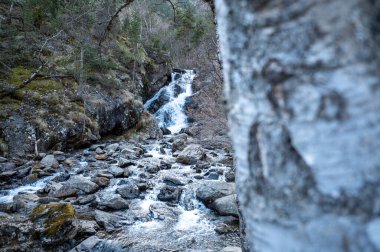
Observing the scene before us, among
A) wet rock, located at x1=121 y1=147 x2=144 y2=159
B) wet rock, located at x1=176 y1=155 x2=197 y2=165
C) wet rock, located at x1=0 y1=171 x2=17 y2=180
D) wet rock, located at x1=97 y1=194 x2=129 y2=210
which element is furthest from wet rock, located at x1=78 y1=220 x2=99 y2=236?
wet rock, located at x1=121 y1=147 x2=144 y2=159

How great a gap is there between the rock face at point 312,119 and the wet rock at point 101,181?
7.46 meters

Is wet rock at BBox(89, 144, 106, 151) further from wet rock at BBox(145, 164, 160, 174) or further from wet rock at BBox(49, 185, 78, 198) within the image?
wet rock at BBox(49, 185, 78, 198)

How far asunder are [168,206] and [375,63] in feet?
21.5

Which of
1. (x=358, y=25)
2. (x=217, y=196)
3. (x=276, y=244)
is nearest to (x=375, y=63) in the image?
(x=358, y=25)

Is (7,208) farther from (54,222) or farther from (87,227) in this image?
(87,227)

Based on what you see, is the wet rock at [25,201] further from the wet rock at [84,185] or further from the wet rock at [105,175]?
the wet rock at [105,175]

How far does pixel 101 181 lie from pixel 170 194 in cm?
183

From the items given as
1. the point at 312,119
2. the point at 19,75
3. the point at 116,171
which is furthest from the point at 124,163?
the point at 312,119

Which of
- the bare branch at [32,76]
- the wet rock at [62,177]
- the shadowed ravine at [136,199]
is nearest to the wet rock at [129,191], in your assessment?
the shadowed ravine at [136,199]

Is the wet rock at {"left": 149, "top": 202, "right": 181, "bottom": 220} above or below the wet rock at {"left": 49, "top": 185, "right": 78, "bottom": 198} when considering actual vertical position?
below

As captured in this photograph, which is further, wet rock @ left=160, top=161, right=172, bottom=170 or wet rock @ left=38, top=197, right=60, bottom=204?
wet rock @ left=160, top=161, right=172, bottom=170

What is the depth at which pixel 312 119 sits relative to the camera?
38 centimetres

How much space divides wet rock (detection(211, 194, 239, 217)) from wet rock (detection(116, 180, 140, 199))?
185 cm

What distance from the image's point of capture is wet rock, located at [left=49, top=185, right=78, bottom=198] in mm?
6723
